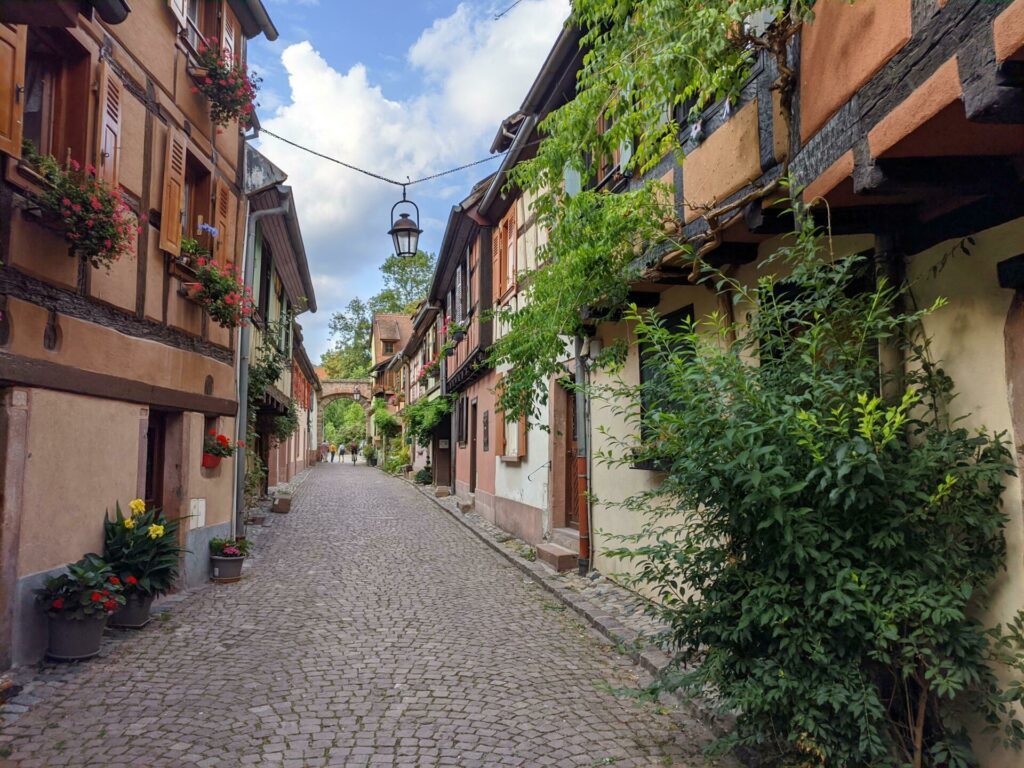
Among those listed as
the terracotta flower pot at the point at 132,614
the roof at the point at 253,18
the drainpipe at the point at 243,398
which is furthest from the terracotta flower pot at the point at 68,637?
the roof at the point at 253,18

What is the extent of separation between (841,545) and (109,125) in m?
6.02

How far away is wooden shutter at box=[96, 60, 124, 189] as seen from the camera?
18.5 feet

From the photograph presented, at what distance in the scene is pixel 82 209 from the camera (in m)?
4.98

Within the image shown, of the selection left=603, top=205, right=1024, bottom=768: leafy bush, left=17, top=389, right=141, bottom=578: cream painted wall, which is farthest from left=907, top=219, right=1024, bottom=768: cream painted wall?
left=17, top=389, right=141, bottom=578: cream painted wall

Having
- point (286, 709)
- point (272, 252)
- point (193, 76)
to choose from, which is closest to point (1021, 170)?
point (286, 709)

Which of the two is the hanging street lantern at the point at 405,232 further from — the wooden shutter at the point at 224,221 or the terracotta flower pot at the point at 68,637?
the terracotta flower pot at the point at 68,637

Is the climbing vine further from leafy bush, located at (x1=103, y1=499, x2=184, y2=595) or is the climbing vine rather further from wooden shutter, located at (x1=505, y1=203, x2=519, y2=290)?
wooden shutter, located at (x1=505, y1=203, x2=519, y2=290)

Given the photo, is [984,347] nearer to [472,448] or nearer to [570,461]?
[570,461]

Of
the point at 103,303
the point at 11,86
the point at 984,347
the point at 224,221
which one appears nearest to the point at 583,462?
the point at 224,221

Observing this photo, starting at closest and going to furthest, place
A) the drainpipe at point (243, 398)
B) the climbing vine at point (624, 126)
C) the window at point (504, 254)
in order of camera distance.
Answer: the climbing vine at point (624, 126) < the drainpipe at point (243, 398) < the window at point (504, 254)

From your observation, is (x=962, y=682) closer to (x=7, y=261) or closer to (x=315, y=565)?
(x=7, y=261)

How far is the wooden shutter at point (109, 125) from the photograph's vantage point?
18.5ft

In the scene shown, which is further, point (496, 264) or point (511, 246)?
point (496, 264)

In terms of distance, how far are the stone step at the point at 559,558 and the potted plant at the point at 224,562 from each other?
359cm
